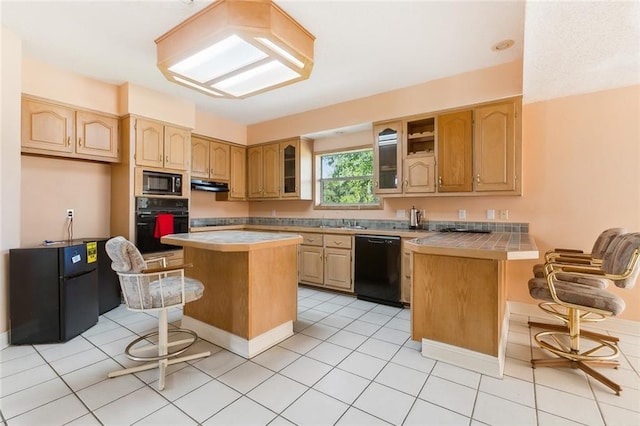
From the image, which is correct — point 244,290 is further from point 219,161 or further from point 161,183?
point 219,161

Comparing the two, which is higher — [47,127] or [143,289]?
[47,127]

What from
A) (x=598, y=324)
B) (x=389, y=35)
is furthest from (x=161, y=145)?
(x=598, y=324)

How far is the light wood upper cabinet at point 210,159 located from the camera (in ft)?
15.0

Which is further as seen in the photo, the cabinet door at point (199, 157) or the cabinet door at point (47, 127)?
the cabinet door at point (199, 157)

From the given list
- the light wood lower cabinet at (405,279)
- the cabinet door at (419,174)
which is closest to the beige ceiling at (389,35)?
the cabinet door at (419,174)

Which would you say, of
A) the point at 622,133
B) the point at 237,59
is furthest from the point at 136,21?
the point at 622,133

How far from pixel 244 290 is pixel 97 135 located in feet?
9.30

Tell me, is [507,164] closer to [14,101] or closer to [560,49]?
[560,49]

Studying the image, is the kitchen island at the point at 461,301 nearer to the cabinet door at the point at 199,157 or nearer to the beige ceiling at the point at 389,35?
the beige ceiling at the point at 389,35

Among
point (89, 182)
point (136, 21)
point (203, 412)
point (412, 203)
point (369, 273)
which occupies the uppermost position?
point (136, 21)

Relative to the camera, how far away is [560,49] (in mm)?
2277

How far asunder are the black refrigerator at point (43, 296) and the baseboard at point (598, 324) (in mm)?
4435

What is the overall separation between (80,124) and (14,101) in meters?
0.79

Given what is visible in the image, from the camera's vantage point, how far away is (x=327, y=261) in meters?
4.16
